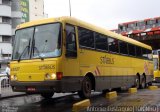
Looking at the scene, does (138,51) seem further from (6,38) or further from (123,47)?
(6,38)

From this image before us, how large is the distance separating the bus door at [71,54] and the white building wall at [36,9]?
67.4 m

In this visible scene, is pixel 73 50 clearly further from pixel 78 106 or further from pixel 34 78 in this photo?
pixel 78 106

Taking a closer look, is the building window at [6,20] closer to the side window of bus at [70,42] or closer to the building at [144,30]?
the building at [144,30]

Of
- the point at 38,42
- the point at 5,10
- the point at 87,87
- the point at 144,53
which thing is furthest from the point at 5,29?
the point at 38,42

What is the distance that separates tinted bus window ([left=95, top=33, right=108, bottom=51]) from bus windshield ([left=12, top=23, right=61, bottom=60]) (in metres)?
3.29

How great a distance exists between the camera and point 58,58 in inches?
477

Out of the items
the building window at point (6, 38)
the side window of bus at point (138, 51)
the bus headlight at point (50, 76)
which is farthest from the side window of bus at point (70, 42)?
the building window at point (6, 38)

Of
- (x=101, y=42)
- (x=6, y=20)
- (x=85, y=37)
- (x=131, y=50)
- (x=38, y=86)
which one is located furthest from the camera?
(x=6, y=20)

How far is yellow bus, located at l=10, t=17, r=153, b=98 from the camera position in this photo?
12195 millimetres

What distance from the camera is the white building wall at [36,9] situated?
265 ft

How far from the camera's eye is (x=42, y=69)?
1230cm

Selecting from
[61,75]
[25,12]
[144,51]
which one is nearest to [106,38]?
[61,75]

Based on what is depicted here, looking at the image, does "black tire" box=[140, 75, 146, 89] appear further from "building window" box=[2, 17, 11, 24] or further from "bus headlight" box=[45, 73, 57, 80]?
"building window" box=[2, 17, 11, 24]

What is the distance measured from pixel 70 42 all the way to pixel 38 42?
3.83 ft
